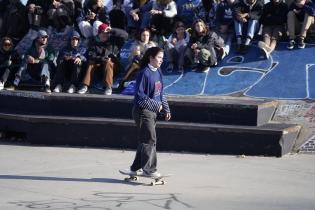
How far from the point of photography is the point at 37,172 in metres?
10.1

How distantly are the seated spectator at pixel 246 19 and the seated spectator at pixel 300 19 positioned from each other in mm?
723

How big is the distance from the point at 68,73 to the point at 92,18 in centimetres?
198

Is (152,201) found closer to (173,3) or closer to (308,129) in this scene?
(308,129)

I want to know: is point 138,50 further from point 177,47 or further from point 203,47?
point 203,47

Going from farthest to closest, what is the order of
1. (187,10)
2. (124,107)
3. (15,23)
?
(15,23) < (187,10) < (124,107)

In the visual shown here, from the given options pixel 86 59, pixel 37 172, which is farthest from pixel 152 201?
pixel 86 59

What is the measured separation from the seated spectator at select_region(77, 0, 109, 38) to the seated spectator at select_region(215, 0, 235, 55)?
2.46 m

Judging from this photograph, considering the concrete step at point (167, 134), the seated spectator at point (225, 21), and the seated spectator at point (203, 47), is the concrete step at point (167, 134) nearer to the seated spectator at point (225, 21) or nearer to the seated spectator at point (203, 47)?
the seated spectator at point (203, 47)

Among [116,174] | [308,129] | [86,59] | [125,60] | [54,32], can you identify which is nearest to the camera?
[116,174]

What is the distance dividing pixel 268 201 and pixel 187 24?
824 centimetres

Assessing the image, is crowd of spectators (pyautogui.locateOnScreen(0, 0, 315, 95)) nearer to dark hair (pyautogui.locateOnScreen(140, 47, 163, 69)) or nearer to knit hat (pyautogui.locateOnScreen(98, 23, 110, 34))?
knit hat (pyautogui.locateOnScreen(98, 23, 110, 34))

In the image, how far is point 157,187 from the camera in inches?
352

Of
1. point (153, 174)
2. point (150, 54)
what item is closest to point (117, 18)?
point (150, 54)

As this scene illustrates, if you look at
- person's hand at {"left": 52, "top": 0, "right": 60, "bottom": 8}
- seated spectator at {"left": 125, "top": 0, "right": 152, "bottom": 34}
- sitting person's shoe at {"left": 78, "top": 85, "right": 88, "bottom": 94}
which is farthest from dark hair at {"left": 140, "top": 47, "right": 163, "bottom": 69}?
person's hand at {"left": 52, "top": 0, "right": 60, "bottom": 8}
